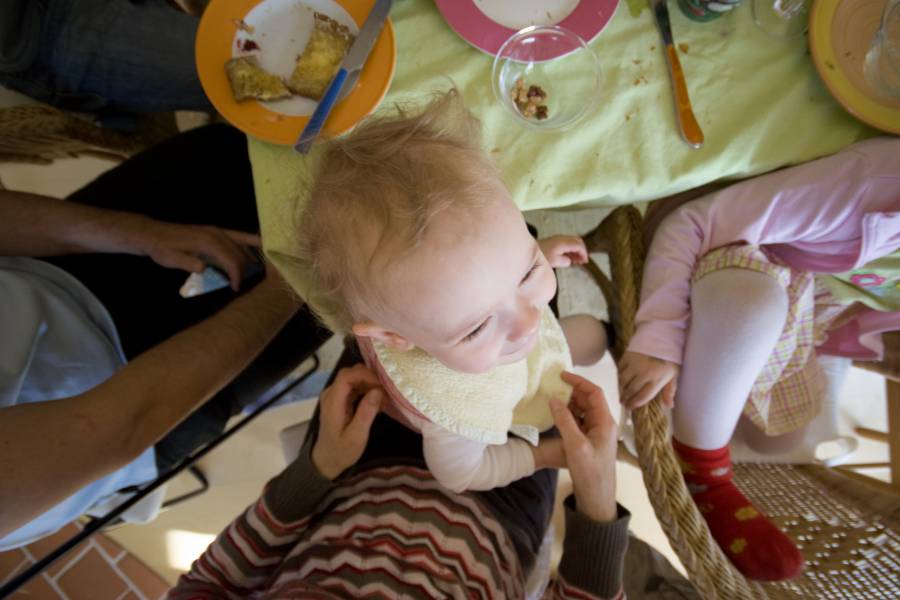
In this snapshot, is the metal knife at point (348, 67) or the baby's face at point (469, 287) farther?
the metal knife at point (348, 67)

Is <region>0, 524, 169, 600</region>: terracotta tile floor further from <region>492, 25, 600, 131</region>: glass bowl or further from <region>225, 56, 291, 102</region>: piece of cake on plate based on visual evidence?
<region>492, 25, 600, 131</region>: glass bowl

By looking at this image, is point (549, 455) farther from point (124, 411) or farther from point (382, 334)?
point (124, 411)

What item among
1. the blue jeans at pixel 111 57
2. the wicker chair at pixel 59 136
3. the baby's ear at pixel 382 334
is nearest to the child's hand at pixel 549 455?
the baby's ear at pixel 382 334

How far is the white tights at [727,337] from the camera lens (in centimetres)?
89

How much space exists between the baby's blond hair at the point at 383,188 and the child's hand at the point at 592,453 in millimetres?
374

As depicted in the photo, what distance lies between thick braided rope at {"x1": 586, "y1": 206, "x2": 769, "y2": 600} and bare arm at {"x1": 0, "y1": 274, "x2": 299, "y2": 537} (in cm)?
65

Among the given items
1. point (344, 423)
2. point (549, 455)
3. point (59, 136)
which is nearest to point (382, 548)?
point (344, 423)

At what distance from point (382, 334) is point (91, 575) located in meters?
1.74

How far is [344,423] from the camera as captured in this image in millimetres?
869

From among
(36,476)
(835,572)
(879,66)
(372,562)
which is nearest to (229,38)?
(36,476)

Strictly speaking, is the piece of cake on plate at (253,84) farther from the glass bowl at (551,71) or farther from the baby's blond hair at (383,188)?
the glass bowl at (551,71)

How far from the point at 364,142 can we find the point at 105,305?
2.29ft

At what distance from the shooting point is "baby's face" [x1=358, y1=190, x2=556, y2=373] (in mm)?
596

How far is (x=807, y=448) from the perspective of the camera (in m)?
1.12
